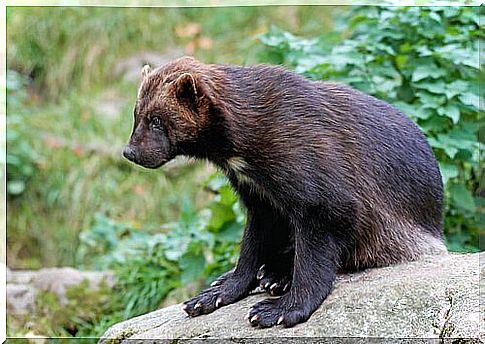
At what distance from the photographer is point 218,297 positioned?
4102mm

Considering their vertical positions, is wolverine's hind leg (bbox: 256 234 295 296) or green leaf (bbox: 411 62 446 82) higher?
green leaf (bbox: 411 62 446 82)

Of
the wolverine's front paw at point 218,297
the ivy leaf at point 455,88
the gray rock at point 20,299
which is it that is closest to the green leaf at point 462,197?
the ivy leaf at point 455,88

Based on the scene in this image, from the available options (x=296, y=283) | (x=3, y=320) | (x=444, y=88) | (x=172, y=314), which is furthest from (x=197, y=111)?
(x=3, y=320)

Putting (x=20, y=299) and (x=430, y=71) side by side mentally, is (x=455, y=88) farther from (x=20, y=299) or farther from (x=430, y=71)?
(x=20, y=299)

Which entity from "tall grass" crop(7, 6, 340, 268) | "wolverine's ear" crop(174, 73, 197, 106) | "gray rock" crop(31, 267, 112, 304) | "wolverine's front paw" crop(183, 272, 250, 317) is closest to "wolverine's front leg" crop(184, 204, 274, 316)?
"wolverine's front paw" crop(183, 272, 250, 317)

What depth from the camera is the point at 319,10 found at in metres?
9.34

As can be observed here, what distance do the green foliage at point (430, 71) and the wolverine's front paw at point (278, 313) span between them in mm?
1697

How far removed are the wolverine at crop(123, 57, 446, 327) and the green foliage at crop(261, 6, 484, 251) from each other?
3.69 ft

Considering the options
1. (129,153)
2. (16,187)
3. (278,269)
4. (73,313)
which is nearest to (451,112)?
(278,269)

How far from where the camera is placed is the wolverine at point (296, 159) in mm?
3672

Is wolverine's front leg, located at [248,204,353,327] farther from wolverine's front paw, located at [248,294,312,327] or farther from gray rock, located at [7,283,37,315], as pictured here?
gray rock, located at [7,283,37,315]

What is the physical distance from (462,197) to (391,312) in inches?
75.9

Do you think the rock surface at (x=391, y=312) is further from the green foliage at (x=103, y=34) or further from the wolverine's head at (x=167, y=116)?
the green foliage at (x=103, y=34)

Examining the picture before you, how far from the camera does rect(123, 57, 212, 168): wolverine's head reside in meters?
3.68
